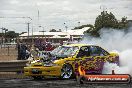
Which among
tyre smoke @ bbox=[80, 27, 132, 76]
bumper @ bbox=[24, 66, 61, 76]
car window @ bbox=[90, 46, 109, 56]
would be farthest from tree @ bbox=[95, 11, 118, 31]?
A: bumper @ bbox=[24, 66, 61, 76]

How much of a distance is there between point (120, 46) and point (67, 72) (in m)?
6.26

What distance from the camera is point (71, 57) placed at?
15508mm

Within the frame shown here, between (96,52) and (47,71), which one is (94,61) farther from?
(47,71)

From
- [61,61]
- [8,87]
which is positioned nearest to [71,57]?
[61,61]

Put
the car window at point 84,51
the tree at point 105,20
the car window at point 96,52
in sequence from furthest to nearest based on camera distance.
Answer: the tree at point 105,20
the car window at point 96,52
the car window at point 84,51

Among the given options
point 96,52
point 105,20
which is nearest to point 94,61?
point 96,52

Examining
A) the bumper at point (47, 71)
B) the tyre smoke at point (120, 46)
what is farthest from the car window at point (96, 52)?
the bumper at point (47, 71)

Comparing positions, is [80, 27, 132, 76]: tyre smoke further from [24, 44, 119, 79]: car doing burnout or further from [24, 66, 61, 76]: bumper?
[24, 66, 61, 76]: bumper

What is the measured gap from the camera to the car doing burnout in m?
15.0

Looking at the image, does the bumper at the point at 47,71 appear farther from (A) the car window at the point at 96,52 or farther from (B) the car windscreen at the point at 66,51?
(A) the car window at the point at 96,52

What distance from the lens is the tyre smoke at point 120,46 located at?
1628 cm

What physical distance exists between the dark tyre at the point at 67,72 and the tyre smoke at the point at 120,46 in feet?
5.27

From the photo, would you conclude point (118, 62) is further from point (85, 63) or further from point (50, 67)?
point (50, 67)

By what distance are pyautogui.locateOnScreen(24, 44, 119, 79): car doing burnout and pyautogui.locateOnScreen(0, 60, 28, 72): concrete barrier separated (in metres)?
1.19
